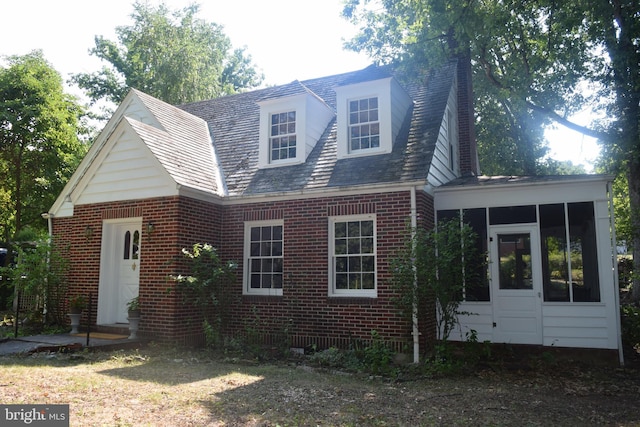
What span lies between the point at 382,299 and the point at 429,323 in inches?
46.3

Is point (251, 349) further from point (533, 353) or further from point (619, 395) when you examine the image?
point (619, 395)

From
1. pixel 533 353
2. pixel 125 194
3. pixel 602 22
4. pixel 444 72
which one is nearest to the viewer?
pixel 533 353

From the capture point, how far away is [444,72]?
13422 mm

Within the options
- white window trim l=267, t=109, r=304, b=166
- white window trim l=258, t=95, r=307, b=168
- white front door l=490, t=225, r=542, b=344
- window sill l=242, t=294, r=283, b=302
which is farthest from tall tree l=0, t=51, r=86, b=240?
white front door l=490, t=225, r=542, b=344

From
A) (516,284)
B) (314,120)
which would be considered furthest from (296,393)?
(314,120)

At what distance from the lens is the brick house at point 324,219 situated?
9547 mm

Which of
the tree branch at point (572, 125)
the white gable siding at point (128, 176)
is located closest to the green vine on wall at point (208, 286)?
the white gable siding at point (128, 176)

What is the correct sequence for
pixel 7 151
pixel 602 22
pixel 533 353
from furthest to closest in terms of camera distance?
pixel 7 151 < pixel 602 22 < pixel 533 353

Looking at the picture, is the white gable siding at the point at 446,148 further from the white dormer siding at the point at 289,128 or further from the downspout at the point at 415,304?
the white dormer siding at the point at 289,128

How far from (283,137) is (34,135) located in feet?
42.2

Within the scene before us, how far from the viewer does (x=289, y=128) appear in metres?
12.6

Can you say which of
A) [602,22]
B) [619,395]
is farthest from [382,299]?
[602,22]

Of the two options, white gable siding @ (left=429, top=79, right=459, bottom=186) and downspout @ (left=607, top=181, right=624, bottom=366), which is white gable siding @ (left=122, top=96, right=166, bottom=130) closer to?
white gable siding @ (left=429, top=79, right=459, bottom=186)

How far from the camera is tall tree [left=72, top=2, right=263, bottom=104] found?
2417cm
